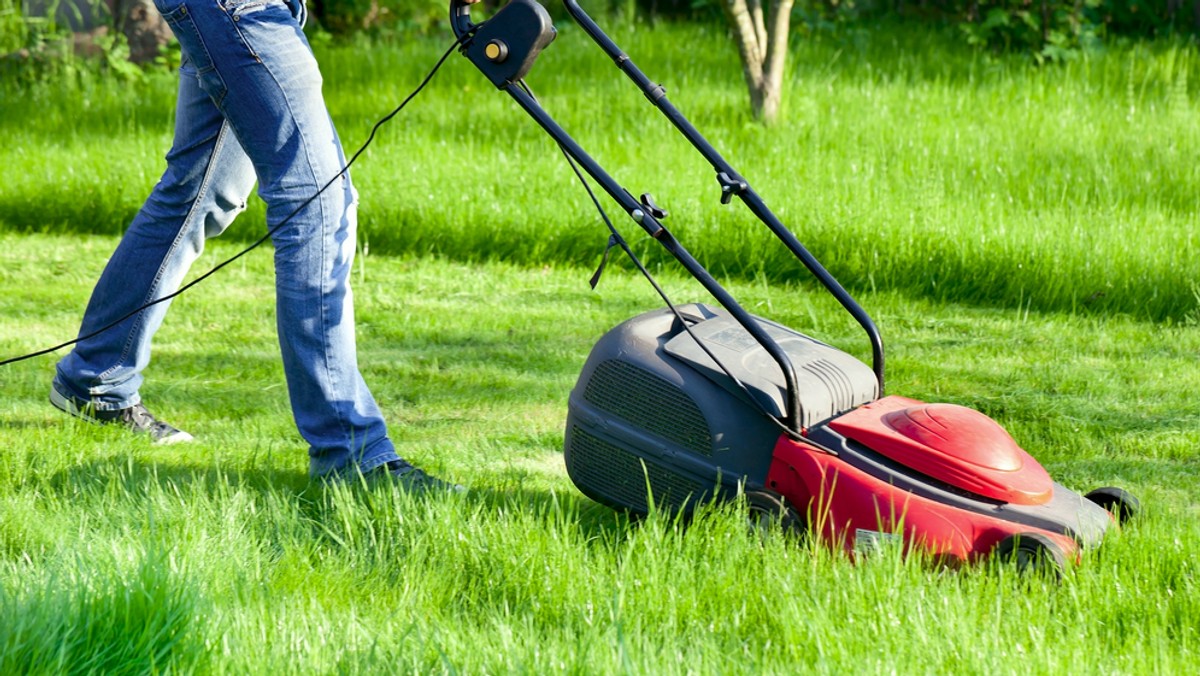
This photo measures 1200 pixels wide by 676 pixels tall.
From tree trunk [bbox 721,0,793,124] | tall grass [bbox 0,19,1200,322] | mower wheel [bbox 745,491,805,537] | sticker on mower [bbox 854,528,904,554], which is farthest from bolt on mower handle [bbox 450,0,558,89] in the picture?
tree trunk [bbox 721,0,793,124]

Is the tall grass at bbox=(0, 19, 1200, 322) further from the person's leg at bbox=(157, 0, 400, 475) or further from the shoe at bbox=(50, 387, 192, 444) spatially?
the person's leg at bbox=(157, 0, 400, 475)

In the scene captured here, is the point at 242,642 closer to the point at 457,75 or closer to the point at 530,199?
the point at 530,199

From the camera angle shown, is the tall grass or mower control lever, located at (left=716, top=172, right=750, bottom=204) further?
the tall grass

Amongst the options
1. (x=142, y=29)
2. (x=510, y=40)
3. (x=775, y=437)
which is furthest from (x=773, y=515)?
(x=142, y=29)

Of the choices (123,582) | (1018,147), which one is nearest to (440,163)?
(1018,147)

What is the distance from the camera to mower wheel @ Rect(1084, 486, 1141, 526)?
254 centimetres

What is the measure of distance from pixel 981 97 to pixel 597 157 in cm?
192

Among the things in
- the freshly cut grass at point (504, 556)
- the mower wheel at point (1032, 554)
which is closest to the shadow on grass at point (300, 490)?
the freshly cut grass at point (504, 556)

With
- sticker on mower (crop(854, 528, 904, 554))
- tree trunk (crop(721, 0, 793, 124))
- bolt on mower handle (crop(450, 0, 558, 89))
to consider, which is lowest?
sticker on mower (crop(854, 528, 904, 554))

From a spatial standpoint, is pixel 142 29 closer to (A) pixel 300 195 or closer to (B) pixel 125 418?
(B) pixel 125 418

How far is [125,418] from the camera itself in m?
3.21

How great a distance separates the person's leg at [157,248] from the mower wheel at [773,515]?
1.43 meters

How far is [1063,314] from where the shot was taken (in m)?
4.24

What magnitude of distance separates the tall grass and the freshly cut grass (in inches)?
27.9
